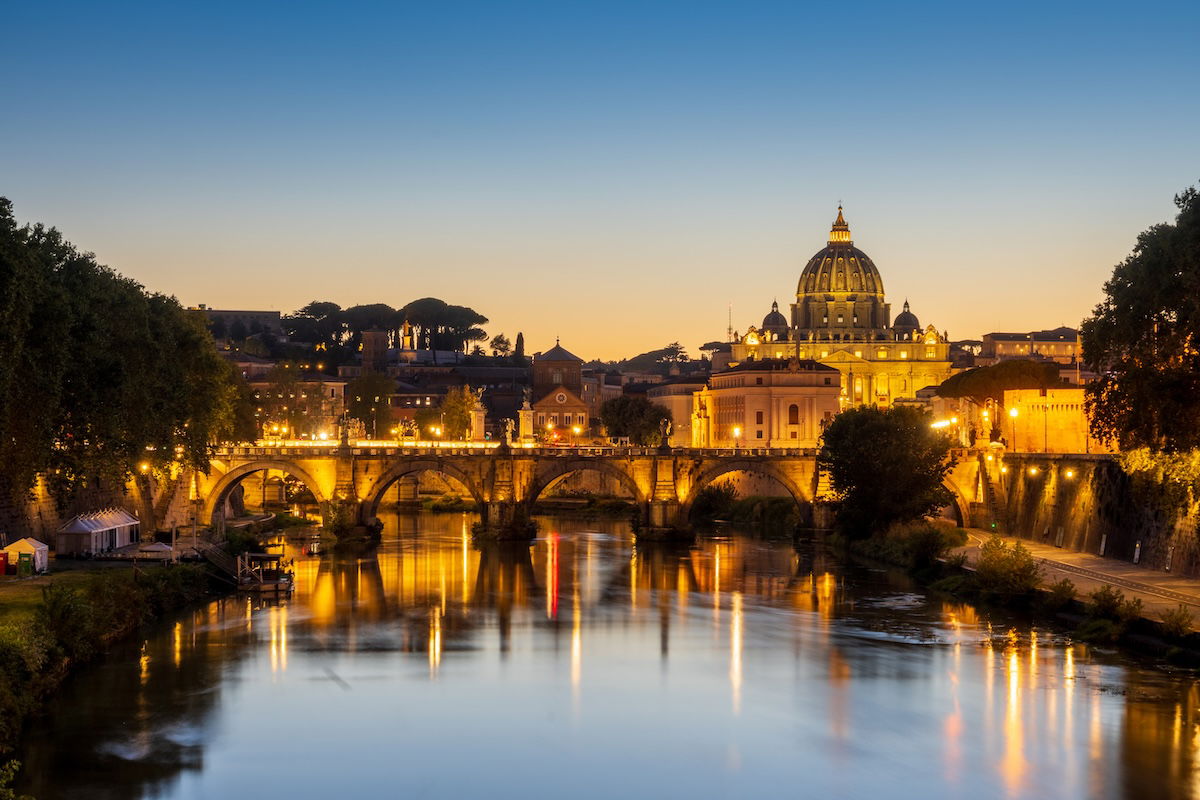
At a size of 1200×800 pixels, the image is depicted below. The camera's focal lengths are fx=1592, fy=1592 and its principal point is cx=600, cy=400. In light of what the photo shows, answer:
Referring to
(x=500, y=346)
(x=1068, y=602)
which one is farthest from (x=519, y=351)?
(x=1068, y=602)

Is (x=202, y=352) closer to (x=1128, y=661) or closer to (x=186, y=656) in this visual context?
(x=186, y=656)

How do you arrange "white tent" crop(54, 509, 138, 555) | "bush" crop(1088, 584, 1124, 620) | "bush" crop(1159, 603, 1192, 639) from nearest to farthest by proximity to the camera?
"bush" crop(1159, 603, 1192, 639)
"bush" crop(1088, 584, 1124, 620)
"white tent" crop(54, 509, 138, 555)

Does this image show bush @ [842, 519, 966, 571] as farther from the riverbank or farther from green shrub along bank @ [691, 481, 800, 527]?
green shrub along bank @ [691, 481, 800, 527]

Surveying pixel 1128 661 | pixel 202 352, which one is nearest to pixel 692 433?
A: pixel 202 352

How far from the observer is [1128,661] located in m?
38.5

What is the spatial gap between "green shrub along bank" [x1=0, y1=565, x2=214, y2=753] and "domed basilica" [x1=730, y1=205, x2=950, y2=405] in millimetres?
128498

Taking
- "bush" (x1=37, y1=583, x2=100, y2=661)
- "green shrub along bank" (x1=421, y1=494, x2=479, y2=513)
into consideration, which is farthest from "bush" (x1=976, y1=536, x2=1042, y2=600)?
"green shrub along bank" (x1=421, y1=494, x2=479, y2=513)

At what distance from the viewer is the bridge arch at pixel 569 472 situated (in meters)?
77.0

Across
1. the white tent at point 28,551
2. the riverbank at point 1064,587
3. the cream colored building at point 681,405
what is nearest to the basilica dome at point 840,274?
the cream colored building at point 681,405

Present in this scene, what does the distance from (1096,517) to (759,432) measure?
74642 mm

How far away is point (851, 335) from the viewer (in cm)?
18362

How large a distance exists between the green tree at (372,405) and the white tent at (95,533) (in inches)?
2637

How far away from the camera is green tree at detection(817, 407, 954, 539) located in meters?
67.9

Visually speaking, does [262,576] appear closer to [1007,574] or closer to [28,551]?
[28,551]
